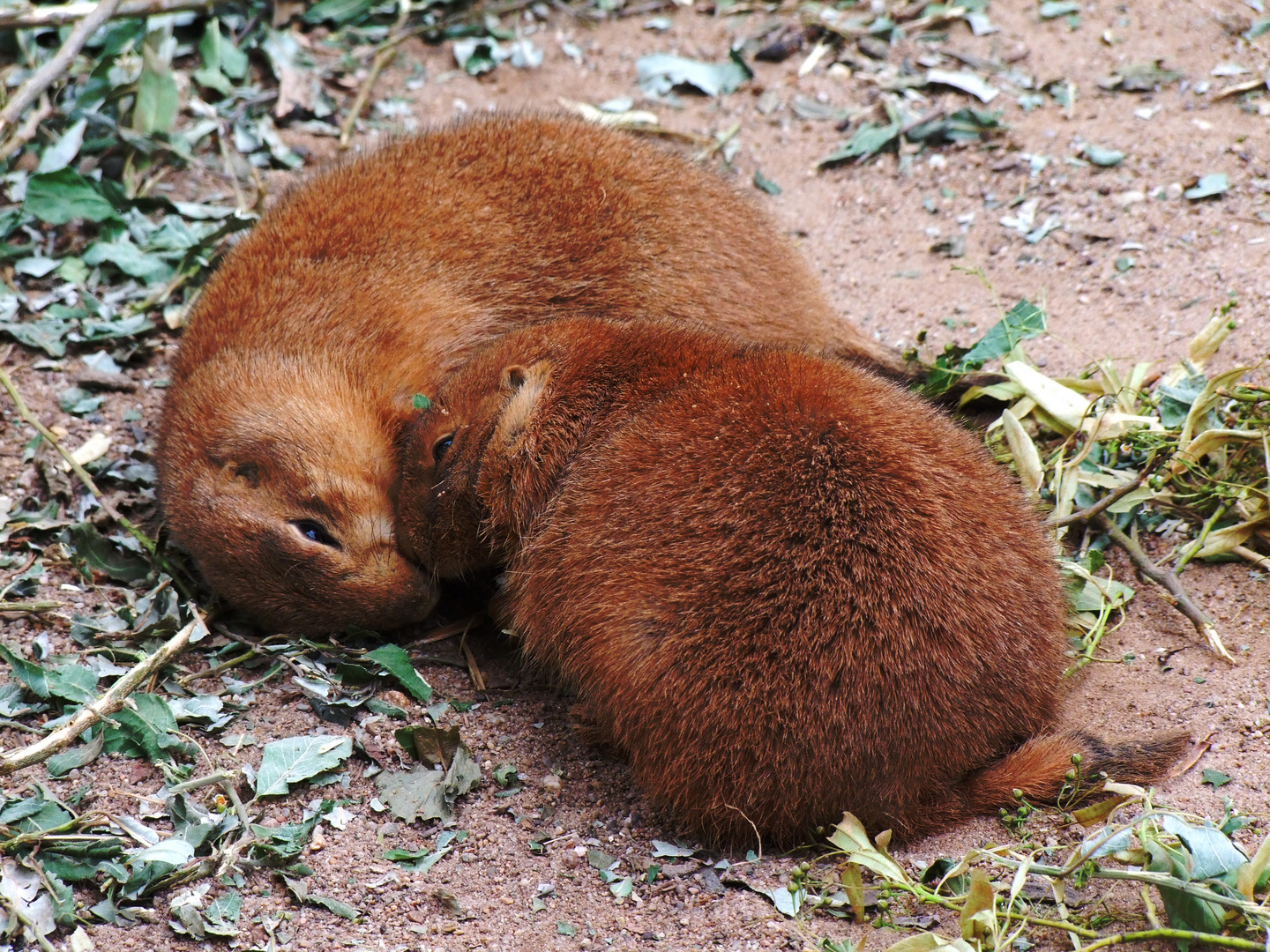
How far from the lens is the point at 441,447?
17.4ft

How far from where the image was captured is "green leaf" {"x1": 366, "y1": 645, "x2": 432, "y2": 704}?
16.3ft

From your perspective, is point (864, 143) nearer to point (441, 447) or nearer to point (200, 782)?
point (441, 447)

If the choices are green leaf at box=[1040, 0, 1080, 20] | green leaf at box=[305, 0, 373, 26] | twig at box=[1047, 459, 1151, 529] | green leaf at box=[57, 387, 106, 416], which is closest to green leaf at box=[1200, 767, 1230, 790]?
twig at box=[1047, 459, 1151, 529]

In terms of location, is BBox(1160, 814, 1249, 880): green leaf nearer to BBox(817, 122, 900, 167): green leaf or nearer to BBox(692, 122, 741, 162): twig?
BBox(817, 122, 900, 167): green leaf

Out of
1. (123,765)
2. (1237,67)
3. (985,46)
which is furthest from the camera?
(985,46)

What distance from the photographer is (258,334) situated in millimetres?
5598

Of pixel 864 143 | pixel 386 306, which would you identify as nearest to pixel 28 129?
pixel 386 306

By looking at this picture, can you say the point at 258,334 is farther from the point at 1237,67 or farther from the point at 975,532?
the point at 1237,67

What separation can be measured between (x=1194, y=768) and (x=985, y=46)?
18.6 ft

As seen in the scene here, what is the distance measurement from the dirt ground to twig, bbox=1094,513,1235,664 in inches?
3.0

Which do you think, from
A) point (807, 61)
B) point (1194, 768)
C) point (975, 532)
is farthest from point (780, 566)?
point (807, 61)

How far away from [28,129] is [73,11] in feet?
2.92

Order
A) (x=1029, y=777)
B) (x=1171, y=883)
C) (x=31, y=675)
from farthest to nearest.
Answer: (x=31, y=675) → (x=1029, y=777) → (x=1171, y=883)

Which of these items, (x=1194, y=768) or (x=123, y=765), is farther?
(x=123, y=765)
